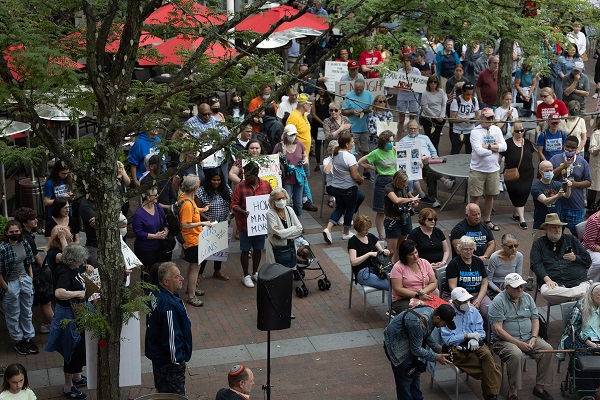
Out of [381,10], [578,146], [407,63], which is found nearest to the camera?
[381,10]

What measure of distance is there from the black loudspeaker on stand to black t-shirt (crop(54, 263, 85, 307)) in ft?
7.35

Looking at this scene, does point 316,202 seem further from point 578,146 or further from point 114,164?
point 114,164

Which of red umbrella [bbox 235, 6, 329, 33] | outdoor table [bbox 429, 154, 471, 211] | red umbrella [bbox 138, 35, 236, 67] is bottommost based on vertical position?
outdoor table [bbox 429, 154, 471, 211]

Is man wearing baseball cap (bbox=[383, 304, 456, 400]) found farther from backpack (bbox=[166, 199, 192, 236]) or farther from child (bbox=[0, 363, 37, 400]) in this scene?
backpack (bbox=[166, 199, 192, 236])

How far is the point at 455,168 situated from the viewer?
54.2 ft

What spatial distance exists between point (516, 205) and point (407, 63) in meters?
4.55

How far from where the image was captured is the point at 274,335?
12.1 m

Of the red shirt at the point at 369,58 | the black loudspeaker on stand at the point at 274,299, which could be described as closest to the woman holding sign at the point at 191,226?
the black loudspeaker on stand at the point at 274,299

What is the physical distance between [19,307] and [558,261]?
21.8 ft

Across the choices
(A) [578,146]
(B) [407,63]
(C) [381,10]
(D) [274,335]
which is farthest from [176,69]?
(B) [407,63]

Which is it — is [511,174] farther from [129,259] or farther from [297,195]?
[129,259]

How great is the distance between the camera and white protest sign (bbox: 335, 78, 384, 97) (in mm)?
18359

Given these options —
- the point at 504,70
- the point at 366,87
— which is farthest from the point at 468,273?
the point at 504,70

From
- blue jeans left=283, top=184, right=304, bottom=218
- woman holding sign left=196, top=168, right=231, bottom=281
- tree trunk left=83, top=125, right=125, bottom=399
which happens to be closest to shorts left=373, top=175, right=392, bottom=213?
blue jeans left=283, top=184, right=304, bottom=218
